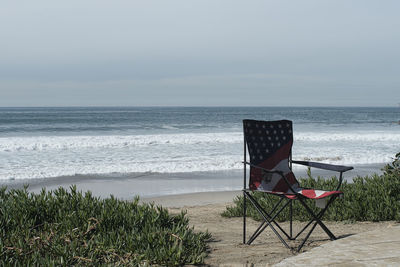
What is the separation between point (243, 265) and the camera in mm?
3871

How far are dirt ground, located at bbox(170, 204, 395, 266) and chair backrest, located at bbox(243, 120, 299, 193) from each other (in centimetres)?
62

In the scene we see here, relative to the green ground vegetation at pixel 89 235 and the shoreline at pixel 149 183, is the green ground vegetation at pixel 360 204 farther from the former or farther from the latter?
the shoreline at pixel 149 183

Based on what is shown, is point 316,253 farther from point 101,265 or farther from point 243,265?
point 101,265

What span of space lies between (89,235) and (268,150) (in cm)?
212

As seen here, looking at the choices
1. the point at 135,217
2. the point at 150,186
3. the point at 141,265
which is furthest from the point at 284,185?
the point at 150,186

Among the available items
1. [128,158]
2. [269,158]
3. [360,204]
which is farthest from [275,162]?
[128,158]

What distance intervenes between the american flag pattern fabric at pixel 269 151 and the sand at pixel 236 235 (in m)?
0.60

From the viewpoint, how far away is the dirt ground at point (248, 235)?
161 inches

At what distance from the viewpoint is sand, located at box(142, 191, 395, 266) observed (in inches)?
163

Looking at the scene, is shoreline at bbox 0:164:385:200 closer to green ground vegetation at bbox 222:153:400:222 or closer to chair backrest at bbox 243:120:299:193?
green ground vegetation at bbox 222:153:400:222

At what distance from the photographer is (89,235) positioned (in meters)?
4.45

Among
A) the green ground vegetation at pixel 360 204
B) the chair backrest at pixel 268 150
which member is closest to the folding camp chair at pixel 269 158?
the chair backrest at pixel 268 150

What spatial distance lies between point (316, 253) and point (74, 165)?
440 inches

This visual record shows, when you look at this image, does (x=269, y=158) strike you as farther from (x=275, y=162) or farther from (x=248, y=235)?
(x=248, y=235)
